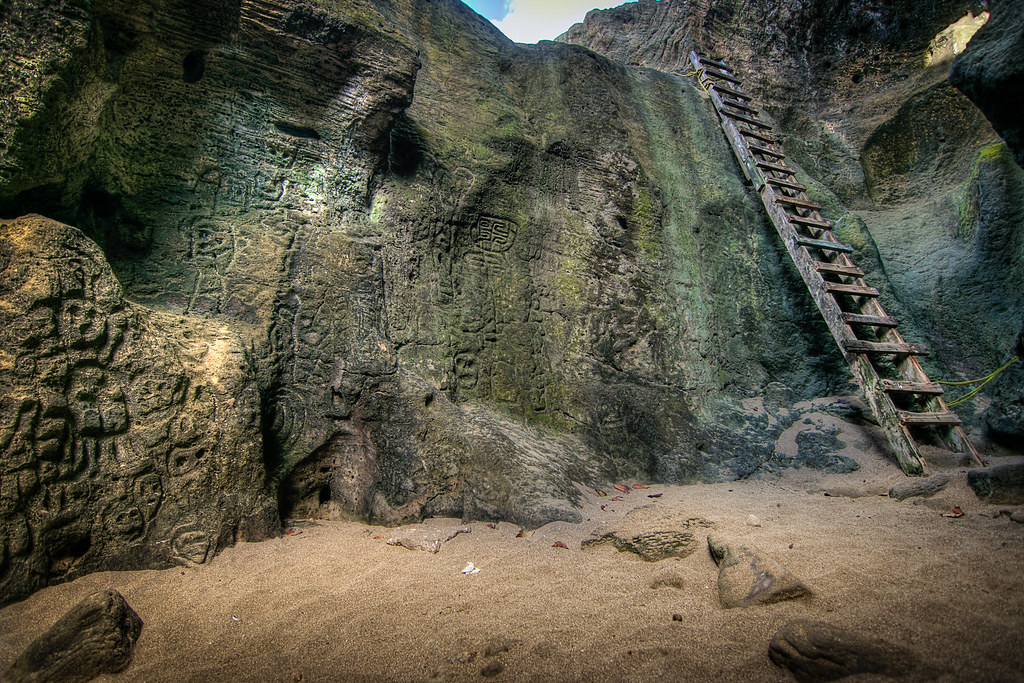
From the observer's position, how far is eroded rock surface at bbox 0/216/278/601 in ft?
6.62

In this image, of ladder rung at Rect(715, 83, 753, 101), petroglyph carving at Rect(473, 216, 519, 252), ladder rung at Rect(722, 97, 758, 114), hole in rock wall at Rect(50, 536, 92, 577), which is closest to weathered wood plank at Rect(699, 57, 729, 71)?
ladder rung at Rect(715, 83, 753, 101)

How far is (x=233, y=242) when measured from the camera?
3.27 m

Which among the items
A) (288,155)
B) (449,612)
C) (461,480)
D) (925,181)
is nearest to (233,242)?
(288,155)

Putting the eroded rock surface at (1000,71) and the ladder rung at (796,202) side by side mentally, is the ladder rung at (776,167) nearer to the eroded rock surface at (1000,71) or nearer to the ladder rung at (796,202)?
the ladder rung at (796,202)

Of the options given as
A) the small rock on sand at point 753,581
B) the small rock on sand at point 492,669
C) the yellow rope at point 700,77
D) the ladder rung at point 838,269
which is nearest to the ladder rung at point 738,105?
the yellow rope at point 700,77

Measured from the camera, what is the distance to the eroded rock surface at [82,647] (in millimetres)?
1491

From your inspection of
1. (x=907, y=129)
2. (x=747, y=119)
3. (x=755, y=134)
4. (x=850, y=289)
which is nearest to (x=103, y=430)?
(x=850, y=289)

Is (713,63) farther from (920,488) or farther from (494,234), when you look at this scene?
(920,488)

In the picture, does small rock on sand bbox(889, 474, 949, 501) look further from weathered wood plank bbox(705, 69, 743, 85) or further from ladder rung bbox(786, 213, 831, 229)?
weathered wood plank bbox(705, 69, 743, 85)

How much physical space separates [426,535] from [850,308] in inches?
161

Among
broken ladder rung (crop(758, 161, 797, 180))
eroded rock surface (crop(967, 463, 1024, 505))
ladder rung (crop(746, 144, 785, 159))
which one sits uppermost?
ladder rung (crop(746, 144, 785, 159))

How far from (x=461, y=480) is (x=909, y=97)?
7248mm

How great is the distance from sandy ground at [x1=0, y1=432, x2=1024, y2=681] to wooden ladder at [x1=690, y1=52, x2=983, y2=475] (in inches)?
41.8

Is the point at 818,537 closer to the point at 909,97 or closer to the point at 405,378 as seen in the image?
the point at 405,378
